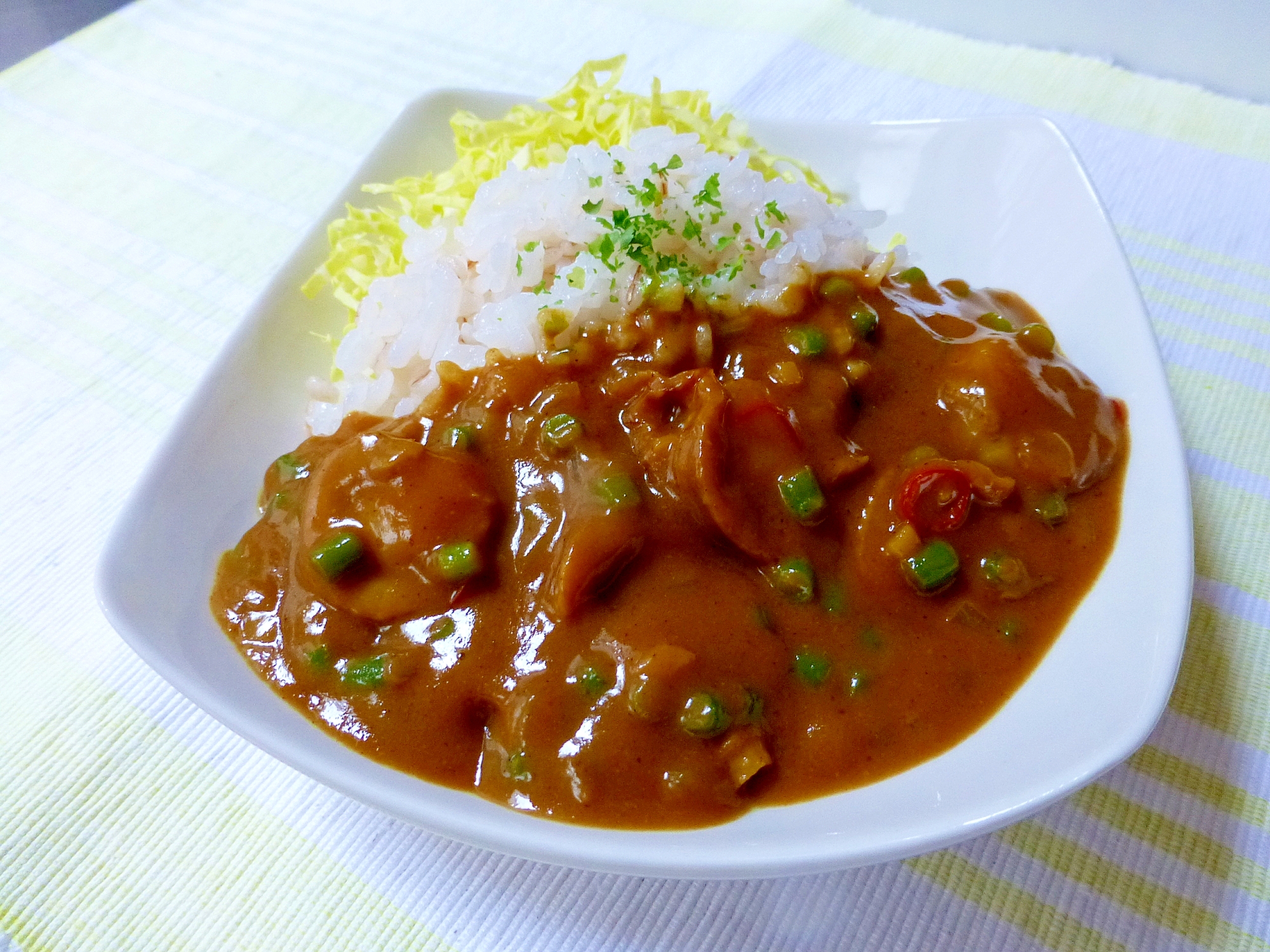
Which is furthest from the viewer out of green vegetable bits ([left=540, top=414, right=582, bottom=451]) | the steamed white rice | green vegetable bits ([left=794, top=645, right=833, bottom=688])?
the steamed white rice

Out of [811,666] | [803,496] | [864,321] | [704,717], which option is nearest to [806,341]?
[864,321]

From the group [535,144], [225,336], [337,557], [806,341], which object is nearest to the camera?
[337,557]

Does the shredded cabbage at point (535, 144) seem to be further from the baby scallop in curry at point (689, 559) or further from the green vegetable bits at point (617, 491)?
the green vegetable bits at point (617, 491)

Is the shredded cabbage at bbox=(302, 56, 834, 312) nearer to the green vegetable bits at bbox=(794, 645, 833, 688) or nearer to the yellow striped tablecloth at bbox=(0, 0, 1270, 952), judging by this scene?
the yellow striped tablecloth at bbox=(0, 0, 1270, 952)

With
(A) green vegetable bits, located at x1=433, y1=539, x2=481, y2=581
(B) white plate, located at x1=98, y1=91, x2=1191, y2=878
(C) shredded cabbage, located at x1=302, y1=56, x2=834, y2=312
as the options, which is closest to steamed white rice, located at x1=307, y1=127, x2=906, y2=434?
(C) shredded cabbage, located at x1=302, y1=56, x2=834, y2=312

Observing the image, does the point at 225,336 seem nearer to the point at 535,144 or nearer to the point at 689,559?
the point at 535,144

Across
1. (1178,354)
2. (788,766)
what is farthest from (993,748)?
(1178,354)

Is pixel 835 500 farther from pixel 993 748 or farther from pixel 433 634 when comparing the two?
pixel 433 634
